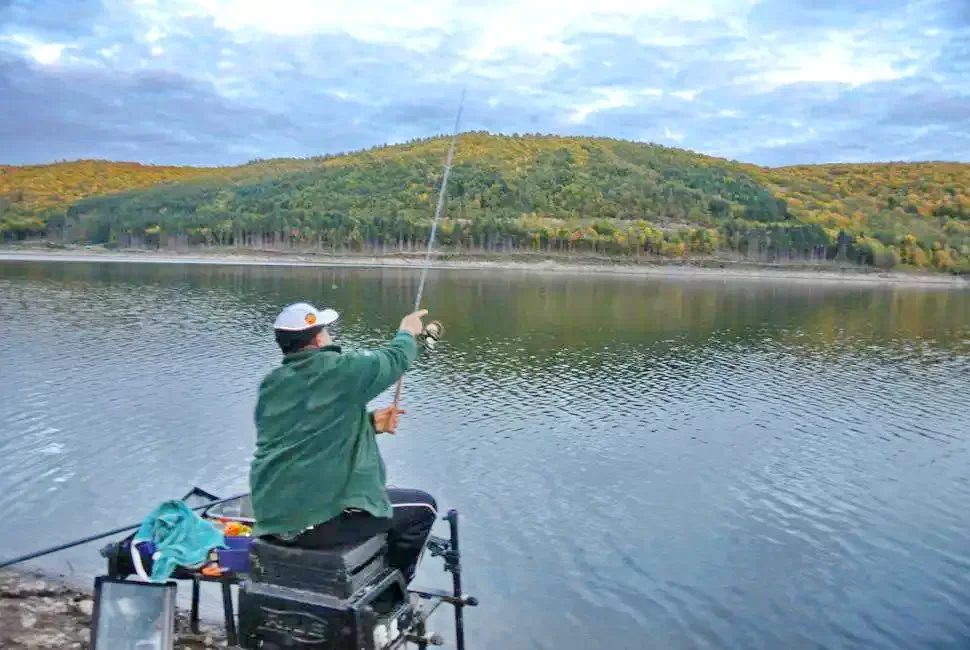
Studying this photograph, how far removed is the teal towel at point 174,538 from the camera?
18.1ft

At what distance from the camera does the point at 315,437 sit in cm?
455

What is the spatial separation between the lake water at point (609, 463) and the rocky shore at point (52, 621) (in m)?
1.59

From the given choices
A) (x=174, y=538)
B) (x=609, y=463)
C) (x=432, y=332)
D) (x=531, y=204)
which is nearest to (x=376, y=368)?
(x=432, y=332)

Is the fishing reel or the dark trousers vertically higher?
the fishing reel

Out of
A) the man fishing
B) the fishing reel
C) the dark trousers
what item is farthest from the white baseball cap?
the dark trousers

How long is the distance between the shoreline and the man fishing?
3823 inches

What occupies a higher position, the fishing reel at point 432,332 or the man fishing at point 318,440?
the fishing reel at point 432,332

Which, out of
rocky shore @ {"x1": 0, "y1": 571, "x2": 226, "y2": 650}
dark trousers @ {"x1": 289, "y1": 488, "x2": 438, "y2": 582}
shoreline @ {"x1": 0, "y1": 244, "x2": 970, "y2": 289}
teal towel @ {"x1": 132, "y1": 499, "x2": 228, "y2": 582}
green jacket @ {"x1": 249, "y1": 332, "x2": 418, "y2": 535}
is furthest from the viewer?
shoreline @ {"x1": 0, "y1": 244, "x2": 970, "y2": 289}

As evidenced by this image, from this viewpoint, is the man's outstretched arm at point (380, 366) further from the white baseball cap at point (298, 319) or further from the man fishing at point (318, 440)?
the white baseball cap at point (298, 319)

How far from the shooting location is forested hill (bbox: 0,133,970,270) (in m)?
116

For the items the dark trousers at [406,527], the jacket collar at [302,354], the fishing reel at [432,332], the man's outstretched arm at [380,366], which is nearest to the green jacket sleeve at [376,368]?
the man's outstretched arm at [380,366]

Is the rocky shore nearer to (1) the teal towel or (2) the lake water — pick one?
(2) the lake water

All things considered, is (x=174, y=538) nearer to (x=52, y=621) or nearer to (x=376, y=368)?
(x=376, y=368)

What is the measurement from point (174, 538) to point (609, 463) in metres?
11.8
